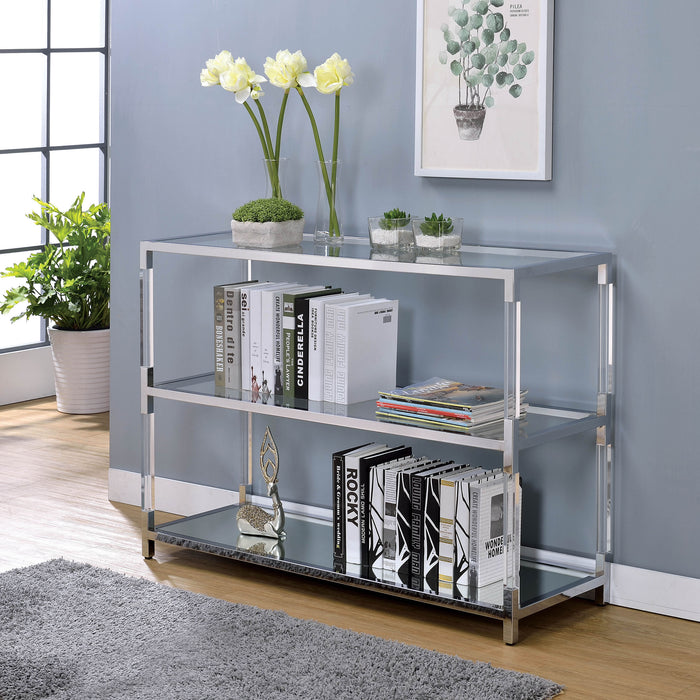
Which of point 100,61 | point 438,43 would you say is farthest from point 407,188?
point 100,61

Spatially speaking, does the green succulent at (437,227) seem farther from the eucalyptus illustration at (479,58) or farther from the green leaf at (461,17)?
the green leaf at (461,17)

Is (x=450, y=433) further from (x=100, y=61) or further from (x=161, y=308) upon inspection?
(x=100, y=61)

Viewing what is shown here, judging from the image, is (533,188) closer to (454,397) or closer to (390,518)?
(454,397)

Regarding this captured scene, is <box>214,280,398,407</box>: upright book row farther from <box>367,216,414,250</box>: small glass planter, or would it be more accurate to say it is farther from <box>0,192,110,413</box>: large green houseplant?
<box>0,192,110,413</box>: large green houseplant

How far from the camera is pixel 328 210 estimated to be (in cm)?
348

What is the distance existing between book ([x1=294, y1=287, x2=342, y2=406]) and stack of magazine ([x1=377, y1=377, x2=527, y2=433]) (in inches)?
11.3

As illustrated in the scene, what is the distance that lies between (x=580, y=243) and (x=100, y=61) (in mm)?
3739

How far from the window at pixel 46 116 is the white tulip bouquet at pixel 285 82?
8.56ft

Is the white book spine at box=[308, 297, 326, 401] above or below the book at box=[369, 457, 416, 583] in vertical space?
above

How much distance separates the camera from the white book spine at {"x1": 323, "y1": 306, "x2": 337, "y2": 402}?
333cm

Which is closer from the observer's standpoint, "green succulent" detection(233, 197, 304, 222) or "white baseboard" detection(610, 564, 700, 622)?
"white baseboard" detection(610, 564, 700, 622)

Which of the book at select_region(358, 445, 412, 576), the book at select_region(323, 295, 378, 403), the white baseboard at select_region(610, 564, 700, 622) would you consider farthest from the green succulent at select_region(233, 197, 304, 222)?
the white baseboard at select_region(610, 564, 700, 622)

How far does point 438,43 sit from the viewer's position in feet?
11.1

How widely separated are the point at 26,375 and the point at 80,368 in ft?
1.52
